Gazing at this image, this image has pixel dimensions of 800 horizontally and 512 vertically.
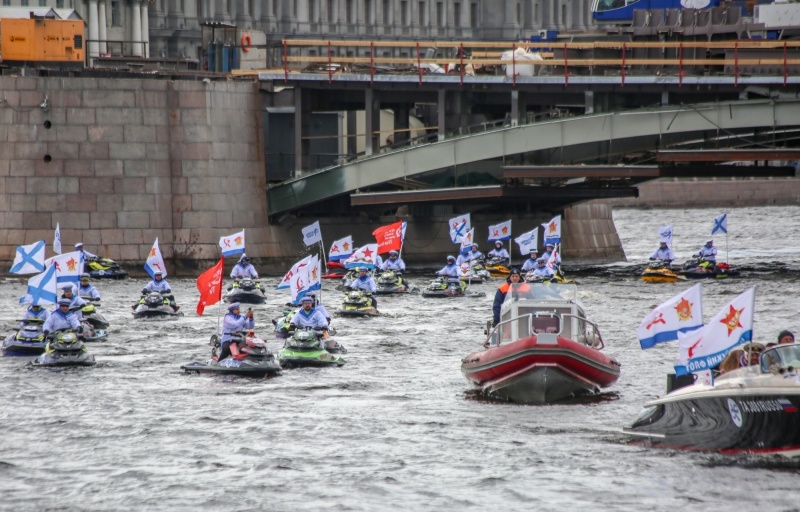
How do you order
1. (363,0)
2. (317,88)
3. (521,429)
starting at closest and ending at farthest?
(521,429)
(317,88)
(363,0)

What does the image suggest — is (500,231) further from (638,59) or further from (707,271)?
(638,59)

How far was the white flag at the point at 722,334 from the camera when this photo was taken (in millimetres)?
23156

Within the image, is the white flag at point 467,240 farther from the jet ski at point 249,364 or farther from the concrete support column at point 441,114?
the jet ski at point 249,364

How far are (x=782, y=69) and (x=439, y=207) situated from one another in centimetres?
1724

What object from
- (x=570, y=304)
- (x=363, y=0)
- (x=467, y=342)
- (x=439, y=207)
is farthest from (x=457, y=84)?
(x=363, y=0)

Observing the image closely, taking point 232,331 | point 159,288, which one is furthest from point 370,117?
point 232,331

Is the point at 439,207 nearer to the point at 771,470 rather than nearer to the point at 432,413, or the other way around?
the point at 432,413

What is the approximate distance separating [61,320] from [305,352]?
5.65 meters

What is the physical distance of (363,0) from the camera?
138 metres

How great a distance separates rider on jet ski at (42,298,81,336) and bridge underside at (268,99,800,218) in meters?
24.2

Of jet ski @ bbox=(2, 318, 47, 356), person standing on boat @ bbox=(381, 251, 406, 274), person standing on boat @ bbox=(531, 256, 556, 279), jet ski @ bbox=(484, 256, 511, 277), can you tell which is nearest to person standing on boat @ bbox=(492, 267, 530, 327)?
jet ski @ bbox=(2, 318, 47, 356)

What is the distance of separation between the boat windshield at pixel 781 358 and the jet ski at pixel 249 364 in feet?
44.9

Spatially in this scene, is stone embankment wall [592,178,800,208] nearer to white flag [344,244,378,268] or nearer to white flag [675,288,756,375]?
white flag [344,244,378,268]

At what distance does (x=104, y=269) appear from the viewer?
185 feet
